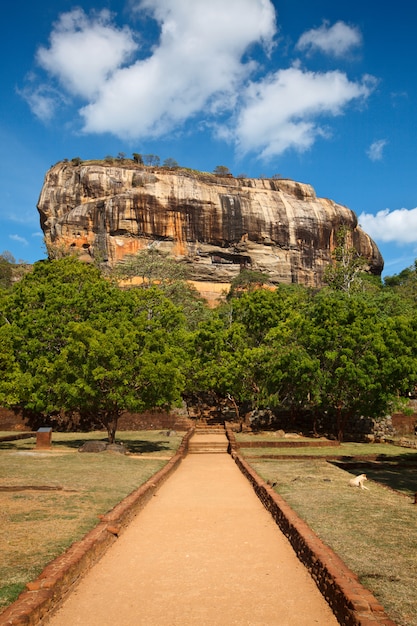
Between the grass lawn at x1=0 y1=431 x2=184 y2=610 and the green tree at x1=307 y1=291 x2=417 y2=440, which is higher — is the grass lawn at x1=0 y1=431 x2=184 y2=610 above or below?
below

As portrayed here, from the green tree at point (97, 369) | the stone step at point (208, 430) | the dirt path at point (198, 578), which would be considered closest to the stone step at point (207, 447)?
the green tree at point (97, 369)

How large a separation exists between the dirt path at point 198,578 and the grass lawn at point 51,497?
1.82 feet

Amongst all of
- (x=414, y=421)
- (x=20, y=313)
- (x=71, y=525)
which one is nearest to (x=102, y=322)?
(x=20, y=313)

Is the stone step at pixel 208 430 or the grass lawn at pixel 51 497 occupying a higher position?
the grass lawn at pixel 51 497

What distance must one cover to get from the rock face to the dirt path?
54.7 meters

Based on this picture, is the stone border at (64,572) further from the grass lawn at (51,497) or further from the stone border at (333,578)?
the stone border at (333,578)

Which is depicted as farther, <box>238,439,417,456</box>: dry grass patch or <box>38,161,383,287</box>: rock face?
Result: <box>38,161,383,287</box>: rock face

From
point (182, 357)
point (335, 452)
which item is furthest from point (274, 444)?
point (182, 357)

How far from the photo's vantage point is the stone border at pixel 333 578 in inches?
162

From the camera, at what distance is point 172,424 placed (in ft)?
88.1

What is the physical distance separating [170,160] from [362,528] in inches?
2904

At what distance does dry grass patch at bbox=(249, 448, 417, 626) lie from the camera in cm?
468

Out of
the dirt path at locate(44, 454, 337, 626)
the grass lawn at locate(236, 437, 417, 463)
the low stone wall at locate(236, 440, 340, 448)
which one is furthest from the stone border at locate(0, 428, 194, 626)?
the low stone wall at locate(236, 440, 340, 448)

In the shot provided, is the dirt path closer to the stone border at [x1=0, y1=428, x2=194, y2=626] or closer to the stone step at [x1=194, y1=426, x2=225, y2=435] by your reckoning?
the stone border at [x1=0, y1=428, x2=194, y2=626]
